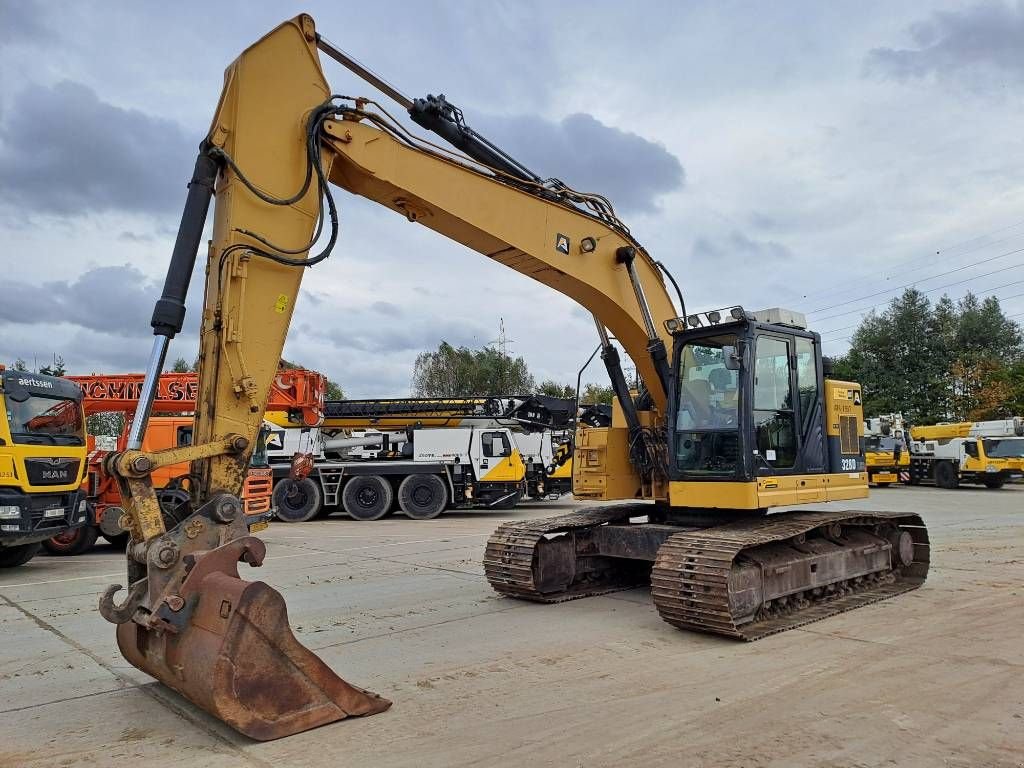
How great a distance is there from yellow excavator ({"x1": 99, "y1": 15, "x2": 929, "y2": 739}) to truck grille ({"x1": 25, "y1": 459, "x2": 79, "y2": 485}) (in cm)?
633

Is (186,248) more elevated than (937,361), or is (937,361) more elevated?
(937,361)

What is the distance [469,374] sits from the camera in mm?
51812

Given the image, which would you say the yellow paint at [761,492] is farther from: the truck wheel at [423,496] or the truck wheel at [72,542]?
the truck wheel at [423,496]

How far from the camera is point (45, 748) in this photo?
4.04 meters

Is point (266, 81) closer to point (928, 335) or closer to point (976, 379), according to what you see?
point (976, 379)

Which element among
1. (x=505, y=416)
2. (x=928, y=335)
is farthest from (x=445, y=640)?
(x=928, y=335)

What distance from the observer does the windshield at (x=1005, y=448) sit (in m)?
26.5

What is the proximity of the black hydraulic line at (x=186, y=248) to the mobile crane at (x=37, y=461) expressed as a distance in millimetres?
6705

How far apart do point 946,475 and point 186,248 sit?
3039 cm

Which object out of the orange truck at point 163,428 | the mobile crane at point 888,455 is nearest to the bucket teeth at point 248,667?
the orange truck at point 163,428

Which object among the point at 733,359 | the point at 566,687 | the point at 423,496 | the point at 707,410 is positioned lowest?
the point at 566,687

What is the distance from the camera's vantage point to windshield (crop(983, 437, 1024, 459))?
26531 millimetres

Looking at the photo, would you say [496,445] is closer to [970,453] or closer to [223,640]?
[223,640]

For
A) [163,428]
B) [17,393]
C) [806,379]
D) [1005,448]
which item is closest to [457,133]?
[806,379]
